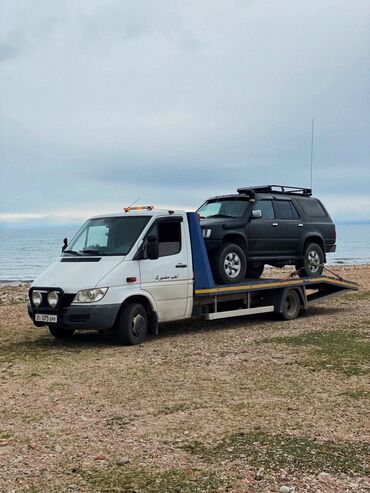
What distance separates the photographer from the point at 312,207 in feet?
46.9

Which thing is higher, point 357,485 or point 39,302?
point 39,302

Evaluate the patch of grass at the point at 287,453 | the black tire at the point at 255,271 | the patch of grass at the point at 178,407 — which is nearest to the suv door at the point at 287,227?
the black tire at the point at 255,271

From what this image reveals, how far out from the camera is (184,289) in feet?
36.9

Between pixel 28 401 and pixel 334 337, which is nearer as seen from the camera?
pixel 28 401

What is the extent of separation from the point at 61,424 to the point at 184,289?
5.28m

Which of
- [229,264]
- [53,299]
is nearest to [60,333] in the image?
[53,299]

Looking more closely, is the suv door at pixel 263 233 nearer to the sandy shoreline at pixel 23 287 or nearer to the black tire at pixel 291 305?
the black tire at pixel 291 305

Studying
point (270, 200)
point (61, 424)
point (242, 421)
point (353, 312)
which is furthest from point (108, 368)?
point (353, 312)

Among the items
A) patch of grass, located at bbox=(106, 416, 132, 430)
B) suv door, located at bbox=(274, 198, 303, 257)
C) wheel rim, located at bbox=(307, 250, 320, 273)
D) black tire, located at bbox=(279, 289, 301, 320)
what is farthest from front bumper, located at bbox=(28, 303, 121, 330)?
wheel rim, located at bbox=(307, 250, 320, 273)

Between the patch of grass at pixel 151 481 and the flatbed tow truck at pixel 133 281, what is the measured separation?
5.07 metres

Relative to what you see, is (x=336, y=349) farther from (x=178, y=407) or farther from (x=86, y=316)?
(x=86, y=316)

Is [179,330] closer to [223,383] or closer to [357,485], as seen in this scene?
[223,383]

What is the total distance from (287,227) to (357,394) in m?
6.54

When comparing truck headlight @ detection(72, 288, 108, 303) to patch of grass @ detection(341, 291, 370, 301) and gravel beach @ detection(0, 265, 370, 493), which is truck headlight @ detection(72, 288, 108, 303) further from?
patch of grass @ detection(341, 291, 370, 301)
